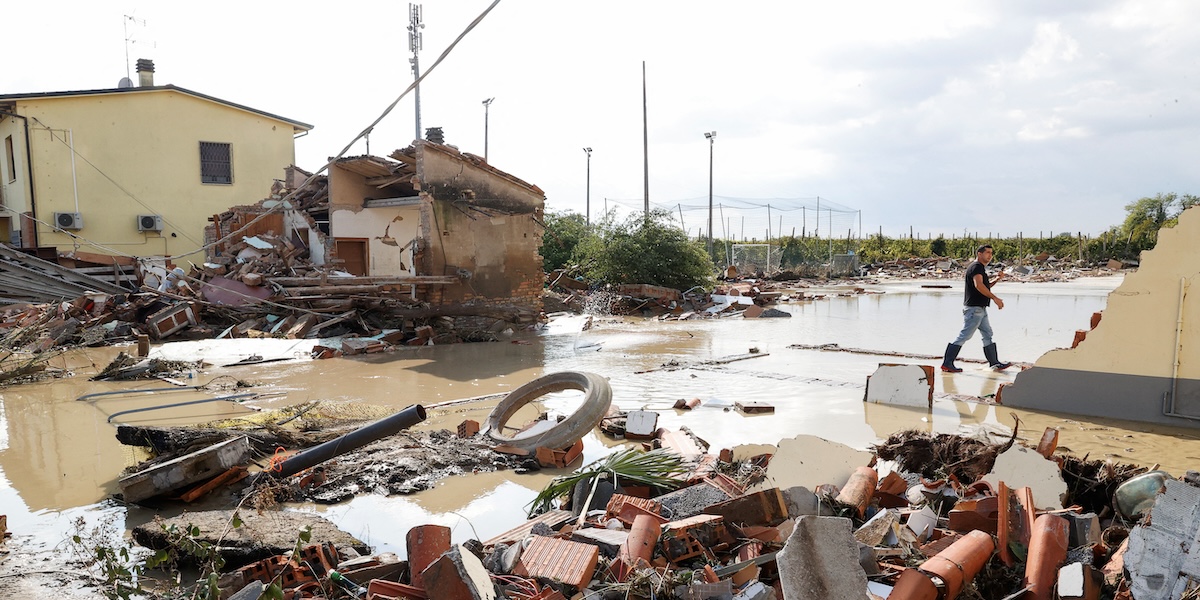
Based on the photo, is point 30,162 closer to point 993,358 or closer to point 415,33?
point 415,33

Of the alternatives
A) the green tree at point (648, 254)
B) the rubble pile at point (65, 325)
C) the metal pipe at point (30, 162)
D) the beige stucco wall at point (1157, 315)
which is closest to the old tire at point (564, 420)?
the beige stucco wall at point (1157, 315)

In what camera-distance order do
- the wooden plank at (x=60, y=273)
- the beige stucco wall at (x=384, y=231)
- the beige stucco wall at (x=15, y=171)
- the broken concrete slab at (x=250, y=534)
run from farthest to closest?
the beige stucco wall at (x=15, y=171), the beige stucco wall at (x=384, y=231), the wooden plank at (x=60, y=273), the broken concrete slab at (x=250, y=534)

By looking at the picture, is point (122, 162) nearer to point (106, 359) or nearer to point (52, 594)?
point (106, 359)

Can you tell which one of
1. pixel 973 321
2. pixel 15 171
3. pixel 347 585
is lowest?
pixel 347 585

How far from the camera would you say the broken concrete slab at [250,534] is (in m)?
4.22

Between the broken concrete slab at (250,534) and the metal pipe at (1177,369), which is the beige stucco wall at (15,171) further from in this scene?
the metal pipe at (1177,369)

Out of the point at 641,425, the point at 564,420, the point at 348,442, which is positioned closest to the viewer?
the point at 348,442

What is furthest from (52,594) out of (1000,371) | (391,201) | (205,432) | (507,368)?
(391,201)

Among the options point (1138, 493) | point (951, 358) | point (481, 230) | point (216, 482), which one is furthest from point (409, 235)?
point (1138, 493)

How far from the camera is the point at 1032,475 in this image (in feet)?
15.0

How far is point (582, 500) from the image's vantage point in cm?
491

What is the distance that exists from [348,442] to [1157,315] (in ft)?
24.7

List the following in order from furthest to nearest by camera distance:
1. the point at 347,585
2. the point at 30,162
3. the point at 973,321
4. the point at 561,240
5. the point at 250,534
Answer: the point at 561,240 < the point at 30,162 < the point at 973,321 < the point at 250,534 < the point at 347,585

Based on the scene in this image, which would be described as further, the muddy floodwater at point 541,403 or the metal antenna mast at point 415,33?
the metal antenna mast at point 415,33
